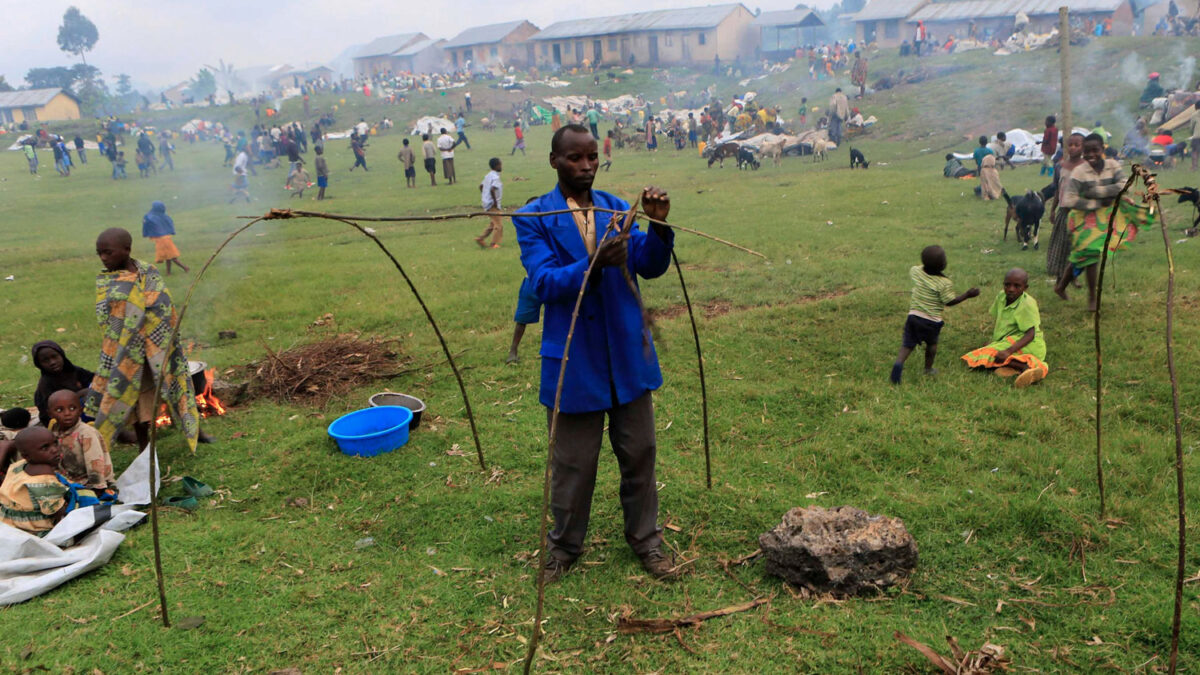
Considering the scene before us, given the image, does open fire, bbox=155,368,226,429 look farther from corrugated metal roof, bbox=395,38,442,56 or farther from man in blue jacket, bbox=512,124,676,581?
corrugated metal roof, bbox=395,38,442,56

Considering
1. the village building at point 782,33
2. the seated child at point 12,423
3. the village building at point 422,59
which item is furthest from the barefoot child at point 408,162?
the village building at point 422,59

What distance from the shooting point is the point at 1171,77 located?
23.5 metres

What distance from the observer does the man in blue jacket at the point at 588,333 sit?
3223mm

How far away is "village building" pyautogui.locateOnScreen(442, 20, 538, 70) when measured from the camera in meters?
62.0

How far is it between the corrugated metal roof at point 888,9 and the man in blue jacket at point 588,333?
52212 mm

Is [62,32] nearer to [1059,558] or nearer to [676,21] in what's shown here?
[676,21]

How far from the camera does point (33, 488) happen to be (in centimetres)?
429

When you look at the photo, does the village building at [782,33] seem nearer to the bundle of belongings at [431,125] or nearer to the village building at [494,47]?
the village building at [494,47]

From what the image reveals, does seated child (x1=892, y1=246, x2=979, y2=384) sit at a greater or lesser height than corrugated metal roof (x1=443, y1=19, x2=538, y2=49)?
lesser

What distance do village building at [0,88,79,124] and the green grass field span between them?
5748cm

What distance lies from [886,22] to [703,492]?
172ft

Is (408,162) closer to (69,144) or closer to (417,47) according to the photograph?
(69,144)

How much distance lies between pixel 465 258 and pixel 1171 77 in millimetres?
23619

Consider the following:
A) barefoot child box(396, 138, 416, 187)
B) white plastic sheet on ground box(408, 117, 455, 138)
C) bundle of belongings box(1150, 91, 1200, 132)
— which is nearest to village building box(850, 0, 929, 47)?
white plastic sheet on ground box(408, 117, 455, 138)
